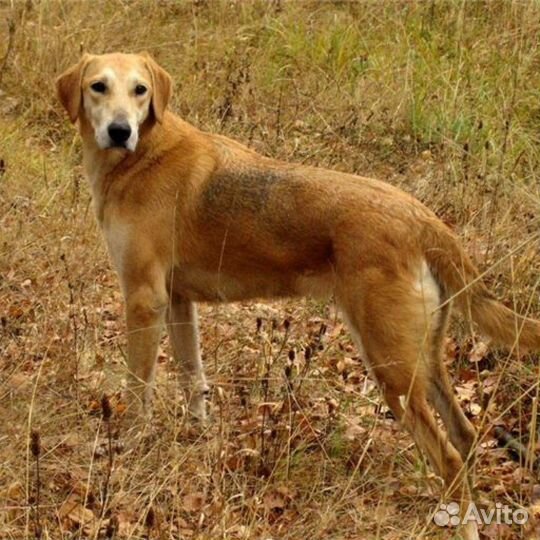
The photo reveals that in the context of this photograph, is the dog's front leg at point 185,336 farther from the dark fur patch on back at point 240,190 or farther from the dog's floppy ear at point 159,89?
the dog's floppy ear at point 159,89

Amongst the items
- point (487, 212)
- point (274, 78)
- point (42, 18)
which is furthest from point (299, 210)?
point (42, 18)

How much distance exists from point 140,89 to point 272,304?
1877mm

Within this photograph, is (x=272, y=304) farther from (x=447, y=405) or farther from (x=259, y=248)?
(x=447, y=405)

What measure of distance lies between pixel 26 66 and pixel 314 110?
2.41 meters

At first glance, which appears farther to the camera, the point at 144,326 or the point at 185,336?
the point at 185,336

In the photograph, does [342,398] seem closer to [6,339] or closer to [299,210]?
[299,210]

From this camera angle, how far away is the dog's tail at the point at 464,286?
5.05 meters

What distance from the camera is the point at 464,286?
5.10 m

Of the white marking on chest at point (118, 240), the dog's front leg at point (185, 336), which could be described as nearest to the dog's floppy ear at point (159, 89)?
the white marking on chest at point (118, 240)

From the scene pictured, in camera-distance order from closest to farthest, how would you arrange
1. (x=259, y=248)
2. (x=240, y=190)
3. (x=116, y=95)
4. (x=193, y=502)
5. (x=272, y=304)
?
(x=193, y=502), (x=259, y=248), (x=240, y=190), (x=116, y=95), (x=272, y=304)

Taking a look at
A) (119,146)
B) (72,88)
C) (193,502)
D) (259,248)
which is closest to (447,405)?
(259,248)

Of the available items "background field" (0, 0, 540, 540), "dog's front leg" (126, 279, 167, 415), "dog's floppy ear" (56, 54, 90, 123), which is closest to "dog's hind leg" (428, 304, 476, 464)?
"background field" (0, 0, 540, 540)

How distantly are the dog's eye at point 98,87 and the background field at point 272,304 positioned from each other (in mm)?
1088

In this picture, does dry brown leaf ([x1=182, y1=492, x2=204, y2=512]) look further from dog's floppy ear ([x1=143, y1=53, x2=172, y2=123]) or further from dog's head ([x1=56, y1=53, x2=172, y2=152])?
dog's floppy ear ([x1=143, y1=53, x2=172, y2=123])
